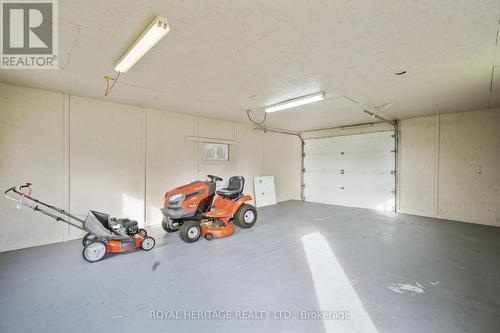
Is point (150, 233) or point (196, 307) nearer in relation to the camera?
point (196, 307)

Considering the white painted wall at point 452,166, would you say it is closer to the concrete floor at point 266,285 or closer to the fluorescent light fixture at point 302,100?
the concrete floor at point 266,285

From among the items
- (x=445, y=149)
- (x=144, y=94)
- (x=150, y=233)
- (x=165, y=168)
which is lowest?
(x=150, y=233)

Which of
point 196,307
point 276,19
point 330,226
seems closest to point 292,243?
point 330,226

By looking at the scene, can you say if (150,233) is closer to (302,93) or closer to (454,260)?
(302,93)

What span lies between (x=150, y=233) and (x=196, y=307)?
235cm

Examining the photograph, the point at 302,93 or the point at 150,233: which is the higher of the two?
the point at 302,93

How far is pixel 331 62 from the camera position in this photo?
2398 mm

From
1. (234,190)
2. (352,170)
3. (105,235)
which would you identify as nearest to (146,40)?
(105,235)

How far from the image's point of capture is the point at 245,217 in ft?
13.0

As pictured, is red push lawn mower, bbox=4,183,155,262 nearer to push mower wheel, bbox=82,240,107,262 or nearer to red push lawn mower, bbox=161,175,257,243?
push mower wheel, bbox=82,240,107,262

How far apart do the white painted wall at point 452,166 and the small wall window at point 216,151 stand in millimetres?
4596

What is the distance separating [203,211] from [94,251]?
60.3 inches

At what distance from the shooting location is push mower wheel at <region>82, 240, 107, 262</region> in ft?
8.29

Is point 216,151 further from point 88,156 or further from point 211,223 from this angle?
point 88,156
